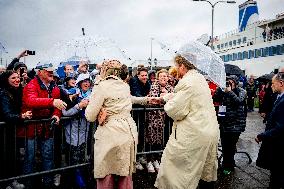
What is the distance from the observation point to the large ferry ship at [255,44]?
38.5 metres

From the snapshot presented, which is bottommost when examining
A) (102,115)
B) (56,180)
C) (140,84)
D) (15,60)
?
(56,180)

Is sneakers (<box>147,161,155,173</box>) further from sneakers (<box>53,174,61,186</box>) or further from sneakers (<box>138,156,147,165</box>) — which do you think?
sneakers (<box>53,174,61,186</box>)

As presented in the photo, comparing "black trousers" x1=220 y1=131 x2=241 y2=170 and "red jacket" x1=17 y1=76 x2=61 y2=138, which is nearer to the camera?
"red jacket" x1=17 y1=76 x2=61 y2=138

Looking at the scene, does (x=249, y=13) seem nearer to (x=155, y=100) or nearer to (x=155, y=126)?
(x=155, y=126)

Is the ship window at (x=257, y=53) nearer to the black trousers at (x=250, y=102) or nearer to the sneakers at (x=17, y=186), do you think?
the black trousers at (x=250, y=102)

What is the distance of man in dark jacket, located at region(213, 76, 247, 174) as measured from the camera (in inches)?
250

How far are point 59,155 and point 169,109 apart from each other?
2.74 metres

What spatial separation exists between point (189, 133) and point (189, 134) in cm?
1

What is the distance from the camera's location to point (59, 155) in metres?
5.73

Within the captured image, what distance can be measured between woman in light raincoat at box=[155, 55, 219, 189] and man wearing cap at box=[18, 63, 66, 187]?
189 centimetres

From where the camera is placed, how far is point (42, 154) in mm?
5148

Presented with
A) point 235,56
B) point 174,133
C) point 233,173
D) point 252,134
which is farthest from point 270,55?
point 174,133

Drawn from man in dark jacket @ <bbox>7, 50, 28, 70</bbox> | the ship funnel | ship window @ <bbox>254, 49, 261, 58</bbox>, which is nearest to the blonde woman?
man in dark jacket @ <bbox>7, 50, 28, 70</bbox>

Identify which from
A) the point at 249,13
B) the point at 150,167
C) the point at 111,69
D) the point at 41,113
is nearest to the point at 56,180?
the point at 41,113
